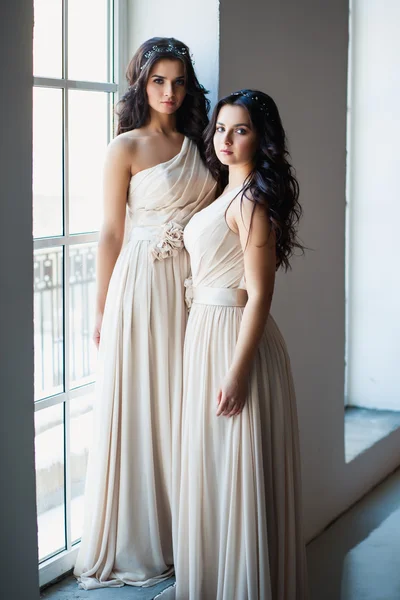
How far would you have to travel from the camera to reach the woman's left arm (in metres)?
2.67

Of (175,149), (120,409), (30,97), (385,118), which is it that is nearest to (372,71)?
(385,118)

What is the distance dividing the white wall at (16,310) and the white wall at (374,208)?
10.7ft

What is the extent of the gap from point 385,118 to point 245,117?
2517mm

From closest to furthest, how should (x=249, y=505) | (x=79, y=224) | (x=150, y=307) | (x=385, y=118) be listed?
(x=249, y=505)
(x=150, y=307)
(x=79, y=224)
(x=385, y=118)

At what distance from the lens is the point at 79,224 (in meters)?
3.16

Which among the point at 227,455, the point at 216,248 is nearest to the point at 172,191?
the point at 216,248

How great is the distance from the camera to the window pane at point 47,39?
2.90 m

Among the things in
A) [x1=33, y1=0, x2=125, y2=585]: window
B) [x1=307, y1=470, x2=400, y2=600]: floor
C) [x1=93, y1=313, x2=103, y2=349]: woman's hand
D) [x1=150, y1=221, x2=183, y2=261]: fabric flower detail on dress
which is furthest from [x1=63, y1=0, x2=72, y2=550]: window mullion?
[x1=307, y1=470, x2=400, y2=600]: floor

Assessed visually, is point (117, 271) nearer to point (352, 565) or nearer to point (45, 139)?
point (45, 139)

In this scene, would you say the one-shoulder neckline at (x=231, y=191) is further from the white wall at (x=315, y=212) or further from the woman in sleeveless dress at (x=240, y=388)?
the white wall at (x=315, y=212)

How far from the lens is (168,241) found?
114 inches

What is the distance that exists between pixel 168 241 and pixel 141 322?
27cm

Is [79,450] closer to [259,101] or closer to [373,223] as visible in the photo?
[259,101]

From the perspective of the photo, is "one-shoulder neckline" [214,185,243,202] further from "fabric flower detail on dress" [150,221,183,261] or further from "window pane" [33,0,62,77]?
"window pane" [33,0,62,77]
